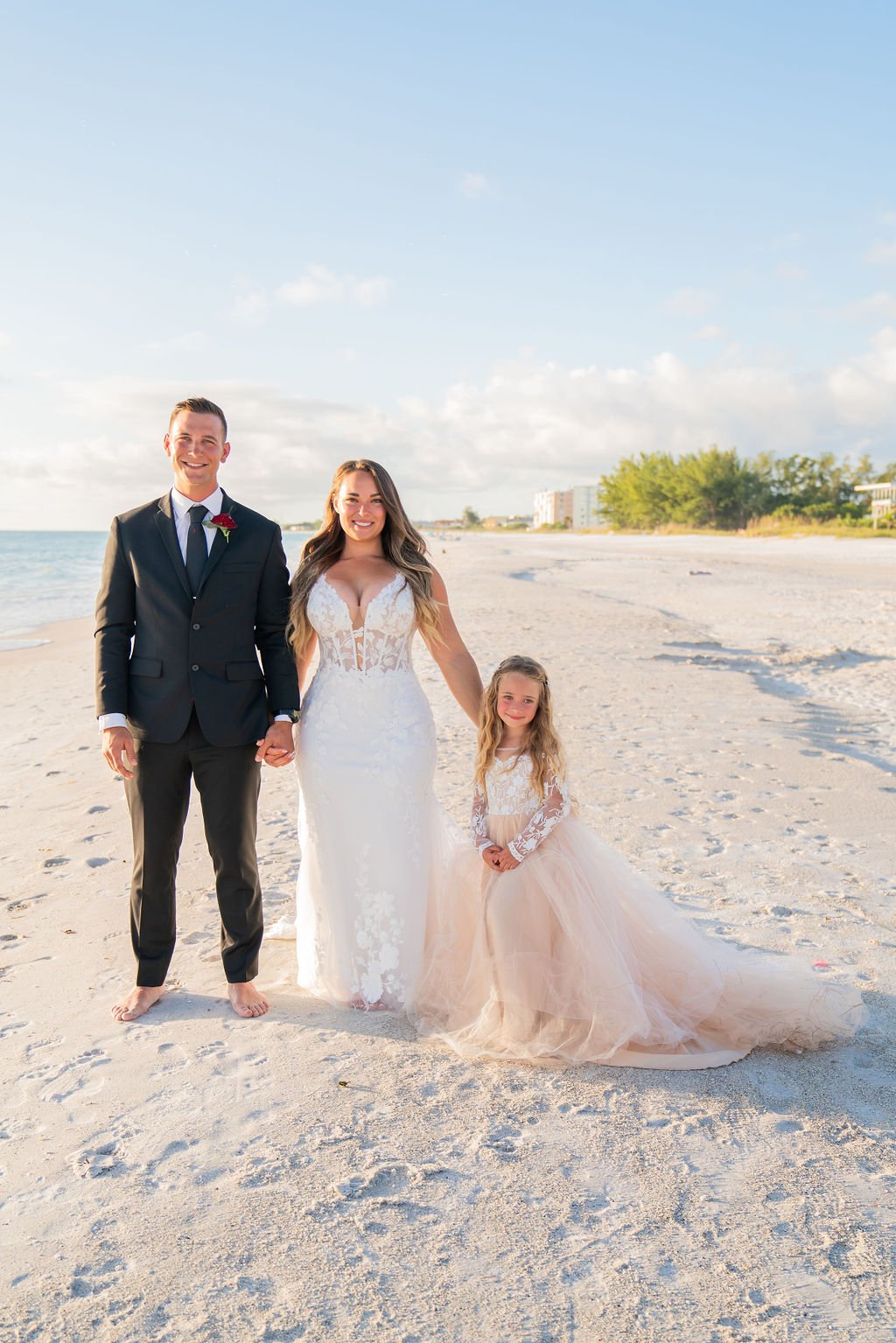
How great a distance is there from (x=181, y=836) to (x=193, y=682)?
0.65 metres

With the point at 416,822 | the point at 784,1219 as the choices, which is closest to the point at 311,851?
the point at 416,822

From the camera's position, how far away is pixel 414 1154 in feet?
9.71

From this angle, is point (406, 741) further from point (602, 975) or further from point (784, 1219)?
point (784, 1219)

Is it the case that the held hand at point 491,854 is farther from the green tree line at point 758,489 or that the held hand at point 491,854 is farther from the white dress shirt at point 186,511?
the green tree line at point 758,489

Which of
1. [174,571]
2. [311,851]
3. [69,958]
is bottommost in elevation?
[69,958]

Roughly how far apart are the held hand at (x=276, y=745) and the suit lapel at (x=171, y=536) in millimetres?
604

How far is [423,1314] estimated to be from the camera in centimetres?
234

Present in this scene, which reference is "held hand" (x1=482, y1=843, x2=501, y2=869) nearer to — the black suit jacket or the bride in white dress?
the bride in white dress

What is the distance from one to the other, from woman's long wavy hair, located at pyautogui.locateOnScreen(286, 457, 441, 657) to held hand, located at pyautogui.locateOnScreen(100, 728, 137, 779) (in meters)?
0.76

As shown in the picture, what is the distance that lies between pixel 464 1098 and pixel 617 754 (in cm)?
504

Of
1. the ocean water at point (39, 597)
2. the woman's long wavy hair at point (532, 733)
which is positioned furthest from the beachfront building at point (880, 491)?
the woman's long wavy hair at point (532, 733)

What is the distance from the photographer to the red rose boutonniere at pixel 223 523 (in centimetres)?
373

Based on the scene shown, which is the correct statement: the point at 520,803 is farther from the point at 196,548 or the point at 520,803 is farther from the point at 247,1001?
the point at 196,548

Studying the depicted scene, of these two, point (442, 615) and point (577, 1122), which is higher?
point (442, 615)
